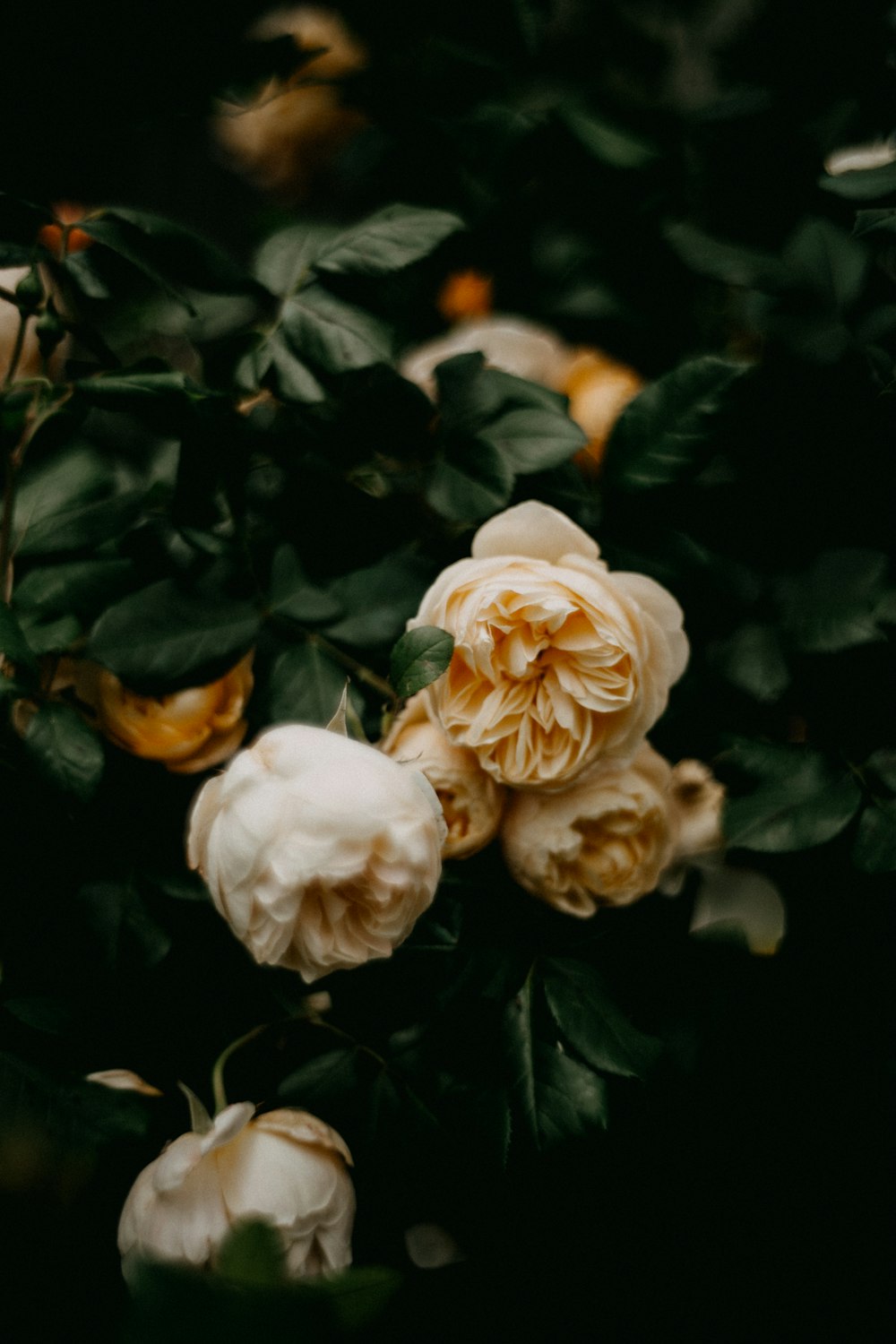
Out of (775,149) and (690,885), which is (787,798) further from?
(775,149)

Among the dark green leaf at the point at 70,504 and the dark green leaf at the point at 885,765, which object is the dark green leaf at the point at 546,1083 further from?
the dark green leaf at the point at 70,504

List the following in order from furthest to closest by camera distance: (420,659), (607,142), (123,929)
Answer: (607,142) < (123,929) < (420,659)

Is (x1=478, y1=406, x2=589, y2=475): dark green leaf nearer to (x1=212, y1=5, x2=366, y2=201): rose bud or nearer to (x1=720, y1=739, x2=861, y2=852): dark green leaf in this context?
(x1=720, y1=739, x2=861, y2=852): dark green leaf

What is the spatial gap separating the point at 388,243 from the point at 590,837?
1.37ft

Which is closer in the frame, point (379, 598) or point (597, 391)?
point (379, 598)

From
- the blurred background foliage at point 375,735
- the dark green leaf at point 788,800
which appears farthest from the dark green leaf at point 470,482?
the dark green leaf at point 788,800

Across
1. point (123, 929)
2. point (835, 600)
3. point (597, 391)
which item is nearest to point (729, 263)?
point (597, 391)

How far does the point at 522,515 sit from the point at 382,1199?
45 centimetres

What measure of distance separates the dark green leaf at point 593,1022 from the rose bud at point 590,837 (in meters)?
0.04

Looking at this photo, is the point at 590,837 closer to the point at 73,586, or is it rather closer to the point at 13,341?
the point at 73,586

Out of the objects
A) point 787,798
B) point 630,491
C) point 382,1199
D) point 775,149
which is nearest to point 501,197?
point 775,149

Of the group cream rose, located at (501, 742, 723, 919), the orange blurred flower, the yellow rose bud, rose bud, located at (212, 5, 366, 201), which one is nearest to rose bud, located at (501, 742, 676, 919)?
cream rose, located at (501, 742, 723, 919)

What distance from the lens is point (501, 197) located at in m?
0.88

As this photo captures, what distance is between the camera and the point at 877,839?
57cm
